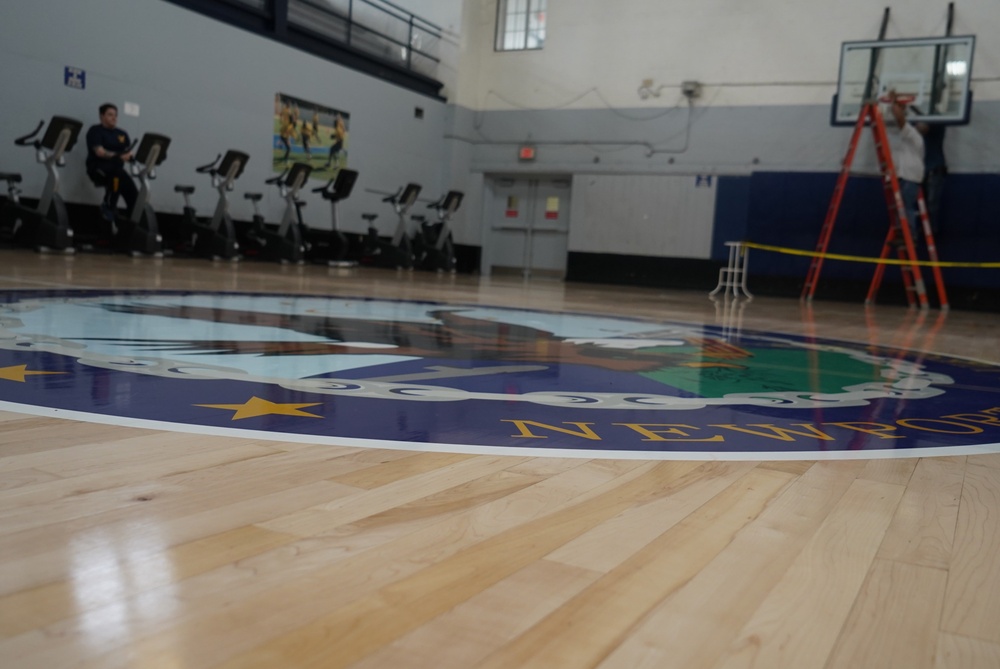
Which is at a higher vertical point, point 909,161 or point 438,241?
point 909,161

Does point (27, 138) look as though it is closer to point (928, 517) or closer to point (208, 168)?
point (208, 168)

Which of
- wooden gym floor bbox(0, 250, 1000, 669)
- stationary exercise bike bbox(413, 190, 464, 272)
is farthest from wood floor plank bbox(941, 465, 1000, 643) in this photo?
stationary exercise bike bbox(413, 190, 464, 272)

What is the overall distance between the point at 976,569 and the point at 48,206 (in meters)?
8.28

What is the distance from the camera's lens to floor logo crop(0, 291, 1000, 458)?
5.67 ft

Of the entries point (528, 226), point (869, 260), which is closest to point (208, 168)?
point (528, 226)

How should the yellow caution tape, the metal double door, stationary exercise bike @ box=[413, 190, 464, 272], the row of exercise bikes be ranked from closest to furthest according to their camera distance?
the row of exercise bikes, the yellow caution tape, stationary exercise bike @ box=[413, 190, 464, 272], the metal double door

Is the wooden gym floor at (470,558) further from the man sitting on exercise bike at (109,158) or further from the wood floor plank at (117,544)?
the man sitting on exercise bike at (109,158)

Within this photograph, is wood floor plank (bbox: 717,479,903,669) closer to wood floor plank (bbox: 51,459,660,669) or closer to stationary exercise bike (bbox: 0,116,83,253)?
wood floor plank (bbox: 51,459,660,669)

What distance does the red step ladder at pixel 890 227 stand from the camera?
10070mm

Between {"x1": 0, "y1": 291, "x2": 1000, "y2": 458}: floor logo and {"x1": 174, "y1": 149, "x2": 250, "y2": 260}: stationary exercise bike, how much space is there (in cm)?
539

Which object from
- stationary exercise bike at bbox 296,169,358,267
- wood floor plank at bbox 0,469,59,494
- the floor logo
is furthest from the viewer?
stationary exercise bike at bbox 296,169,358,267

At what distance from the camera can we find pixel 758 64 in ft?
39.3

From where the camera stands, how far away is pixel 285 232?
10.2 meters

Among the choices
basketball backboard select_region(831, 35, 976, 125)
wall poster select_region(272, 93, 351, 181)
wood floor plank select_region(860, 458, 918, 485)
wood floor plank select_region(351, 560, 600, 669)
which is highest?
basketball backboard select_region(831, 35, 976, 125)
